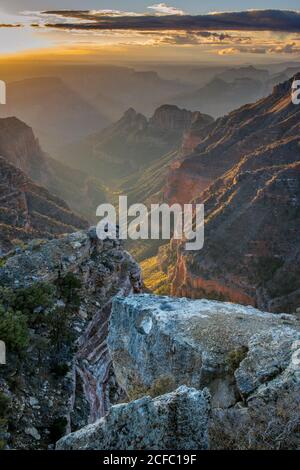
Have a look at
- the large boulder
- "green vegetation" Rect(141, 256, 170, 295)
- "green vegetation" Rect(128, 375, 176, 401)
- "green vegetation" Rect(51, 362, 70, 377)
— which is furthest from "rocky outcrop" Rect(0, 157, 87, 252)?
"green vegetation" Rect(128, 375, 176, 401)

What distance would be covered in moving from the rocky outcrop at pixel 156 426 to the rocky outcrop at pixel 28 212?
123 ft

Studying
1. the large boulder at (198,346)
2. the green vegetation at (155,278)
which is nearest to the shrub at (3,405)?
the large boulder at (198,346)

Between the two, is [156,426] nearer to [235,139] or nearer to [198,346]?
[198,346]

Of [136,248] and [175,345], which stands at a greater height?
[175,345]

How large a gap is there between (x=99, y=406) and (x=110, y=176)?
173 m

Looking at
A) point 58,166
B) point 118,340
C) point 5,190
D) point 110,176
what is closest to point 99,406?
point 118,340

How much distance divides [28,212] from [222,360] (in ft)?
176

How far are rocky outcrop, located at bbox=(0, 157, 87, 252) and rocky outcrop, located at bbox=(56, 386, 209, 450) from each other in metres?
37.4

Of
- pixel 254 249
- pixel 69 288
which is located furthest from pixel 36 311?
pixel 254 249

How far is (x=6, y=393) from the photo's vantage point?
581 inches

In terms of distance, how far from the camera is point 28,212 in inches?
2495

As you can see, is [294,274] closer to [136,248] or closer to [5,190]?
[5,190]

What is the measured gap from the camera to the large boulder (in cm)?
1184

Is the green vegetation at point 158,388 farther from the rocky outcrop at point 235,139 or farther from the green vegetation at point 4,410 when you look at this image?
the rocky outcrop at point 235,139
